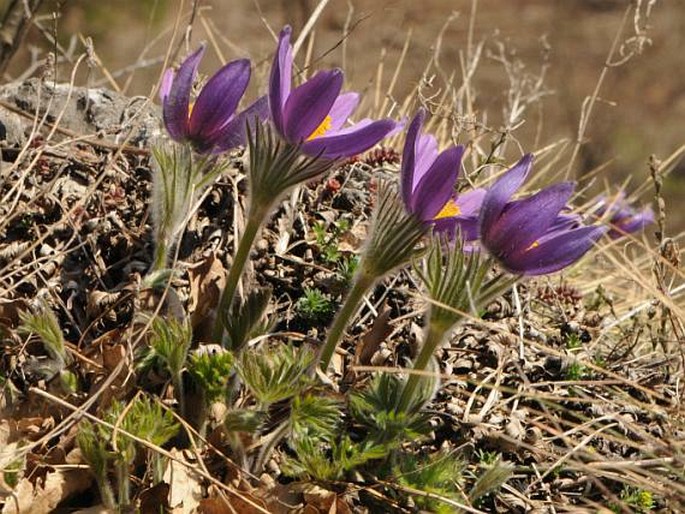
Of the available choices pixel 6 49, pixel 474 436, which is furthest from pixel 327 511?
pixel 6 49

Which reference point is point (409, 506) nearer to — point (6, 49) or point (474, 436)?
point (474, 436)

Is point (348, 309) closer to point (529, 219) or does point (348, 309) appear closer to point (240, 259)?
point (240, 259)

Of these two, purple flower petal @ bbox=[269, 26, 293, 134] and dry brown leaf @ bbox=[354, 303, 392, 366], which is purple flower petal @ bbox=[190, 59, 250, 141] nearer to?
purple flower petal @ bbox=[269, 26, 293, 134]

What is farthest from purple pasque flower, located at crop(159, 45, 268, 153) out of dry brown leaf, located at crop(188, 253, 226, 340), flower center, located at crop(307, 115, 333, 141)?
dry brown leaf, located at crop(188, 253, 226, 340)

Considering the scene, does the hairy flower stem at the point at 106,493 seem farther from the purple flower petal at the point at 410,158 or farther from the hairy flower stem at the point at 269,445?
the purple flower petal at the point at 410,158

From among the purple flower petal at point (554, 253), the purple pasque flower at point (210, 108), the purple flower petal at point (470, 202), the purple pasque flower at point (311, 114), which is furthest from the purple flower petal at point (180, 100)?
the purple flower petal at point (554, 253)

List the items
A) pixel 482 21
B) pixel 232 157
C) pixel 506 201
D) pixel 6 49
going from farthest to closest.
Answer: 1. pixel 482 21
2. pixel 6 49
3. pixel 232 157
4. pixel 506 201
